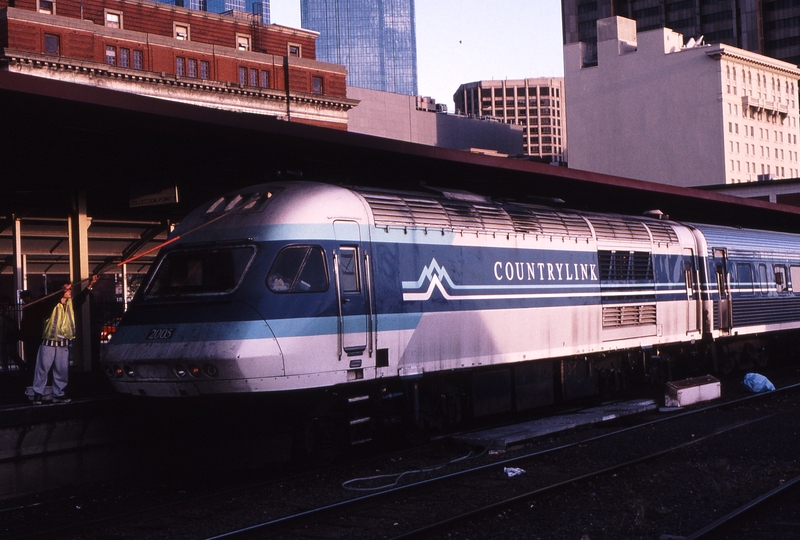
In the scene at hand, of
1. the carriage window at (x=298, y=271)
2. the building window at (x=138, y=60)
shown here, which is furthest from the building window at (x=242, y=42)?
the carriage window at (x=298, y=271)

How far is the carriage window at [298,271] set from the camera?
1181 cm

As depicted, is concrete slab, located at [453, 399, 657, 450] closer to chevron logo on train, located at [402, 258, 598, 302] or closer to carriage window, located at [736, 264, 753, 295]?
chevron logo on train, located at [402, 258, 598, 302]

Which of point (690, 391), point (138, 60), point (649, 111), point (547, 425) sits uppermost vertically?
point (649, 111)

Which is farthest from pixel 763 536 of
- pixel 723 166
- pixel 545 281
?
pixel 723 166

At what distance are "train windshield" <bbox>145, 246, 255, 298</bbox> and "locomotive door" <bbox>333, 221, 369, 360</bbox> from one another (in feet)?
3.78

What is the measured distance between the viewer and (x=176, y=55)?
5803cm

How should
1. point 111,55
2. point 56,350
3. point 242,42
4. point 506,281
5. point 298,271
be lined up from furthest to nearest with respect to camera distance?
point 242,42
point 111,55
point 506,281
point 56,350
point 298,271

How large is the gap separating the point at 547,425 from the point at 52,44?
144ft

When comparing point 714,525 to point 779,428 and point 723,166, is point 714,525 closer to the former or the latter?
point 779,428

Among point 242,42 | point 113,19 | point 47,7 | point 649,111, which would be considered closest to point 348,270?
point 47,7

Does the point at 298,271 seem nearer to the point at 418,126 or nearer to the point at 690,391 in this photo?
the point at 690,391

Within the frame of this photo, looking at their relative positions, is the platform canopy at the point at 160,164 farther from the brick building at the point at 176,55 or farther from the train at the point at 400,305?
the brick building at the point at 176,55

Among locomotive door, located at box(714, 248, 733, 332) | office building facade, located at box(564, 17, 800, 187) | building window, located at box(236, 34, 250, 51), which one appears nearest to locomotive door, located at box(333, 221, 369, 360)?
locomotive door, located at box(714, 248, 733, 332)

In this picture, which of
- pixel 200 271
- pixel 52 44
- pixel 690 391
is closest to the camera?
pixel 200 271
